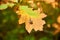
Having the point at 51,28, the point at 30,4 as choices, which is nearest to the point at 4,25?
the point at 51,28

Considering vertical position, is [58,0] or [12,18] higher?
[58,0]

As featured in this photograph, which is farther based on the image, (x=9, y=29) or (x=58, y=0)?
(x=9, y=29)

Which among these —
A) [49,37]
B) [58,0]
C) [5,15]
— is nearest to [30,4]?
[58,0]

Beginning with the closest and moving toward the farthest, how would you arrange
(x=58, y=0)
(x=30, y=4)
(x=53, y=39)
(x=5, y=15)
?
(x=30, y=4) → (x=58, y=0) → (x=5, y=15) → (x=53, y=39)

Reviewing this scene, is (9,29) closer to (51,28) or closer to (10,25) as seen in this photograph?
(10,25)

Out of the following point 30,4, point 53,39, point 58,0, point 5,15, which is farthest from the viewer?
point 53,39

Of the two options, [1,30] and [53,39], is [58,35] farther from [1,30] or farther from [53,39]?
[1,30]

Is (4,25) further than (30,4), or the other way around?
(4,25)

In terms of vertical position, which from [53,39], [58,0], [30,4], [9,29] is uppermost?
[30,4]

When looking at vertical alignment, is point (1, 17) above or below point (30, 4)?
below
